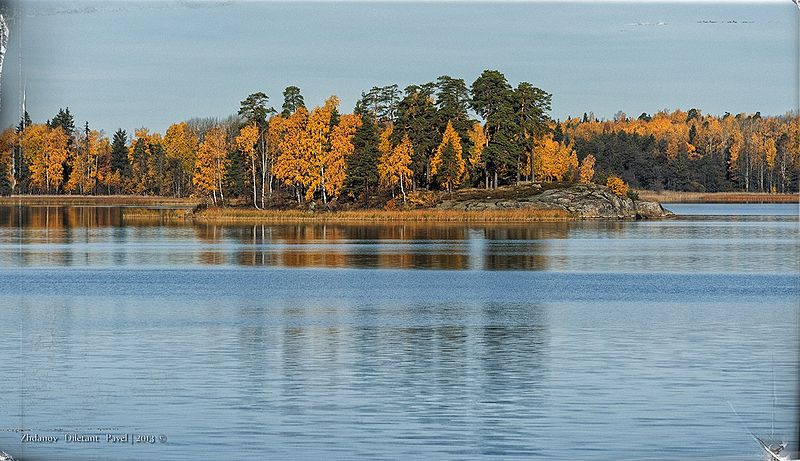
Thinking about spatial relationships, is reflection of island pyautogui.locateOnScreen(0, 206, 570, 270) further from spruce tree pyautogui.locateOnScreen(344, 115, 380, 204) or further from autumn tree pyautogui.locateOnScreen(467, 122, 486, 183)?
autumn tree pyautogui.locateOnScreen(467, 122, 486, 183)

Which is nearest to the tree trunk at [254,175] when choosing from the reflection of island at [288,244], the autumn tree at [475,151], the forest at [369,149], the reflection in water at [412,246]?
the forest at [369,149]

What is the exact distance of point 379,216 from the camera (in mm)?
96875

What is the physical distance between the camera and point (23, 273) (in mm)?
45875

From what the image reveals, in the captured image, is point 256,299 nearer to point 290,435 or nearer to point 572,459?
point 290,435

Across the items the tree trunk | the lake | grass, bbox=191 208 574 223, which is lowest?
the lake

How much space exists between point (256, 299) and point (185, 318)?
18.1ft

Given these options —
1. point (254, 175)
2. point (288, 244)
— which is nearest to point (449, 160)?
point (254, 175)

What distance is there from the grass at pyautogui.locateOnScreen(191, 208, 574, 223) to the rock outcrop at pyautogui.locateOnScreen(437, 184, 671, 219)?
137cm

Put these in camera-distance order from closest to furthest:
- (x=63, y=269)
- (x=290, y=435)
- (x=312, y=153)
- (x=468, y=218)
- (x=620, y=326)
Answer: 1. (x=290, y=435)
2. (x=620, y=326)
3. (x=63, y=269)
4. (x=468, y=218)
5. (x=312, y=153)

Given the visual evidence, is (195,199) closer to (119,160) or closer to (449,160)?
(119,160)

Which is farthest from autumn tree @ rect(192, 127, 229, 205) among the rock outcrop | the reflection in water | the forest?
the rock outcrop

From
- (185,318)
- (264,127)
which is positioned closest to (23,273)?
(185,318)

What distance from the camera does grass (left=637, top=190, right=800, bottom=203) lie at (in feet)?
546

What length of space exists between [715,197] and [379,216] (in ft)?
292
